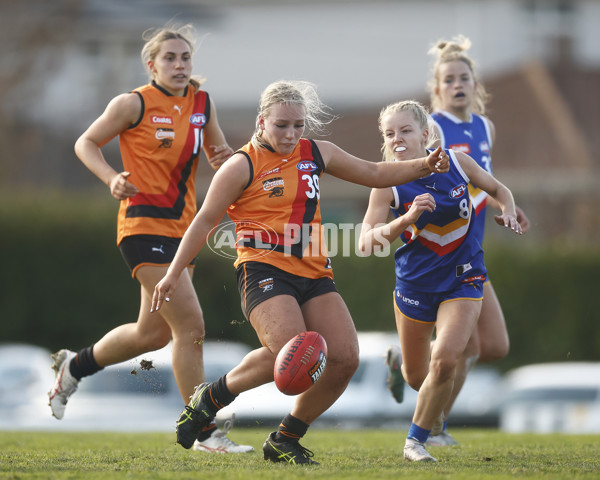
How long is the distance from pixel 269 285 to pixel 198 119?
5.47ft

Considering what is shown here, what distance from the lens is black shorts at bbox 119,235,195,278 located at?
21.2 feet

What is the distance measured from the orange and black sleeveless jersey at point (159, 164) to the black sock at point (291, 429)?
1568 millimetres

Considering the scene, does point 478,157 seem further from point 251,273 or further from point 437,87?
point 251,273

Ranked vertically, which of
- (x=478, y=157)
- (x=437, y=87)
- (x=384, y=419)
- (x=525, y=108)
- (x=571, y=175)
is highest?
(x=525, y=108)

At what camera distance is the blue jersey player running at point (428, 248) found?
19.6ft

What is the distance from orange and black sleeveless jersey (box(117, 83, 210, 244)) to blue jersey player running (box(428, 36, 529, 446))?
1862mm

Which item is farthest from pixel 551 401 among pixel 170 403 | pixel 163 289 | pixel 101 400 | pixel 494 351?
pixel 163 289

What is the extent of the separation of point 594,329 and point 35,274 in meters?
11.4

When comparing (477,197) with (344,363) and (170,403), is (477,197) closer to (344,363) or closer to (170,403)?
(344,363)

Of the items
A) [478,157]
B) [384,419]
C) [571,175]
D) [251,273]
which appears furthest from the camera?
[571,175]

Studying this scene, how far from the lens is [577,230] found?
978 inches

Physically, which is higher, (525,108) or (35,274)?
(525,108)

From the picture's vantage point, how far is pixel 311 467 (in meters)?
5.53

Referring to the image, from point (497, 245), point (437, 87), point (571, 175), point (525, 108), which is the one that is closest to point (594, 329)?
point (497, 245)
